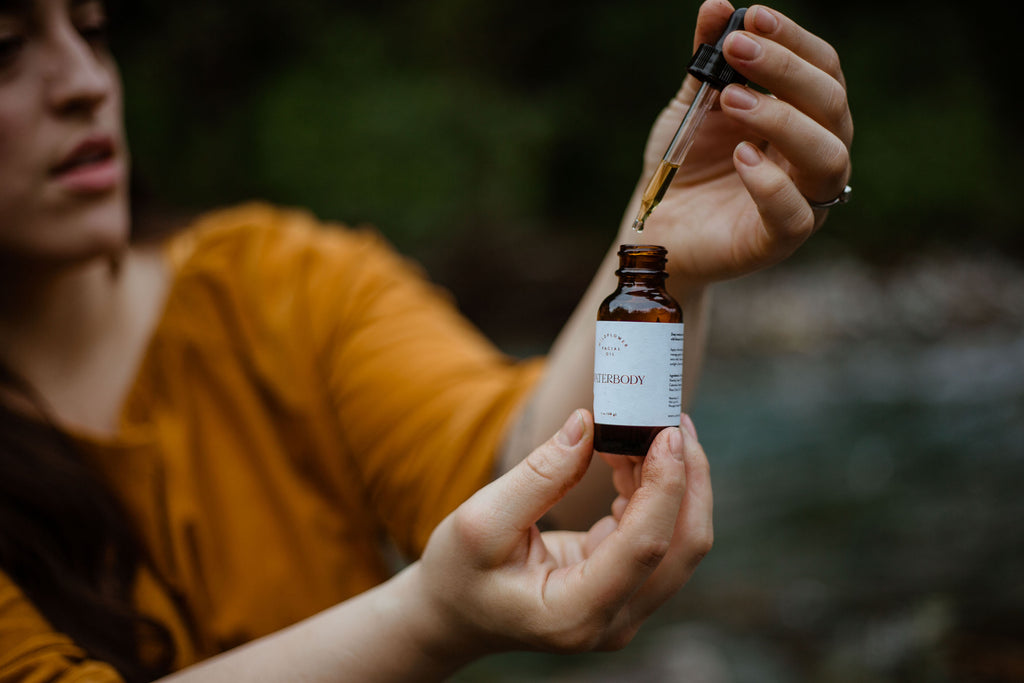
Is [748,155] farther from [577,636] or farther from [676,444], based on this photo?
[577,636]

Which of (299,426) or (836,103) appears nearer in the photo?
(836,103)

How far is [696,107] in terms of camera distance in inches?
31.7

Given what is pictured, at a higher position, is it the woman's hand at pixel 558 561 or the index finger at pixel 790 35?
the index finger at pixel 790 35

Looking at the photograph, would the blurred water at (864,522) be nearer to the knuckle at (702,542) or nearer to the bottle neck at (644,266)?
the knuckle at (702,542)

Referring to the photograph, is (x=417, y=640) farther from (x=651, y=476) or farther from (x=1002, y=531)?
(x=1002, y=531)

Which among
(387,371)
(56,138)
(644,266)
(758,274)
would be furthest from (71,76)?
(758,274)

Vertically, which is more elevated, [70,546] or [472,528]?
[472,528]

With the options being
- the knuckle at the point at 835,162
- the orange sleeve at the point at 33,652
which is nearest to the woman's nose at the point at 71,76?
the orange sleeve at the point at 33,652

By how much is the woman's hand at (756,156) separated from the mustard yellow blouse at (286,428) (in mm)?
500

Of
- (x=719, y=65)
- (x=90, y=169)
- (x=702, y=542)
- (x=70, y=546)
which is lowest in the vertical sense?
(x=70, y=546)

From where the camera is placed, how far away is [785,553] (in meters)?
2.57

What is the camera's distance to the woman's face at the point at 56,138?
1.12m

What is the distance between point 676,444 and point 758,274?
568cm

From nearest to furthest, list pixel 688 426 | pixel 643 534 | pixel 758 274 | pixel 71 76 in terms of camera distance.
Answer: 1. pixel 643 534
2. pixel 688 426
3. pixel 71 76
4. pixel 758 274
